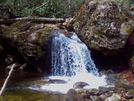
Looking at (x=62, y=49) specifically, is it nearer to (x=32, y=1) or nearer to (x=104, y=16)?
(x=104, y=16)

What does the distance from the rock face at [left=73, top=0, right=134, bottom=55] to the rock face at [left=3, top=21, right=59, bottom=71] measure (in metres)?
1.76

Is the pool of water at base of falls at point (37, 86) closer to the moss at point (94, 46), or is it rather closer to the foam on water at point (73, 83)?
the foam on water at point (73, 83)

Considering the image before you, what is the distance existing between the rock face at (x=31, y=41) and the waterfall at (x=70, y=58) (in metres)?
0.50

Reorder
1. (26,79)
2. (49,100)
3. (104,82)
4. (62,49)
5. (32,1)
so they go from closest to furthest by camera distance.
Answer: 1. (49,100)
2. (104,82)
3. (26,79)
4. (62,49)
5. (32,1)

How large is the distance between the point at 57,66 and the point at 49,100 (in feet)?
12.7

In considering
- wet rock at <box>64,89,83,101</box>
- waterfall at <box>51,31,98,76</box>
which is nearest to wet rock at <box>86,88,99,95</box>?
wet rock at <box>64,89,83,101</box>

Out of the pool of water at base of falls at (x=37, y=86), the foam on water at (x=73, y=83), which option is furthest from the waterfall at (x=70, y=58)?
the pool of water at base of falls at (x=37, y=86)

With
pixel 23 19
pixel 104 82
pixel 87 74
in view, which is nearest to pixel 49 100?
pixel 104 82

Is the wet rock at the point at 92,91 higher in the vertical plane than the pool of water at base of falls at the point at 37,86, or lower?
lower

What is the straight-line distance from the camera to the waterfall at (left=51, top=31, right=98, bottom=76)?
994 cm

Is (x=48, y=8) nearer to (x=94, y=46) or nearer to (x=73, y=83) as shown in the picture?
(x=94, y=46)

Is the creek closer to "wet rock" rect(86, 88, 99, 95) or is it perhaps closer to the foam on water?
the foam on water

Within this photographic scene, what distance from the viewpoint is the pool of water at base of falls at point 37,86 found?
265 inches

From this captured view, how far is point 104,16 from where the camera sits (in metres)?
9.48
